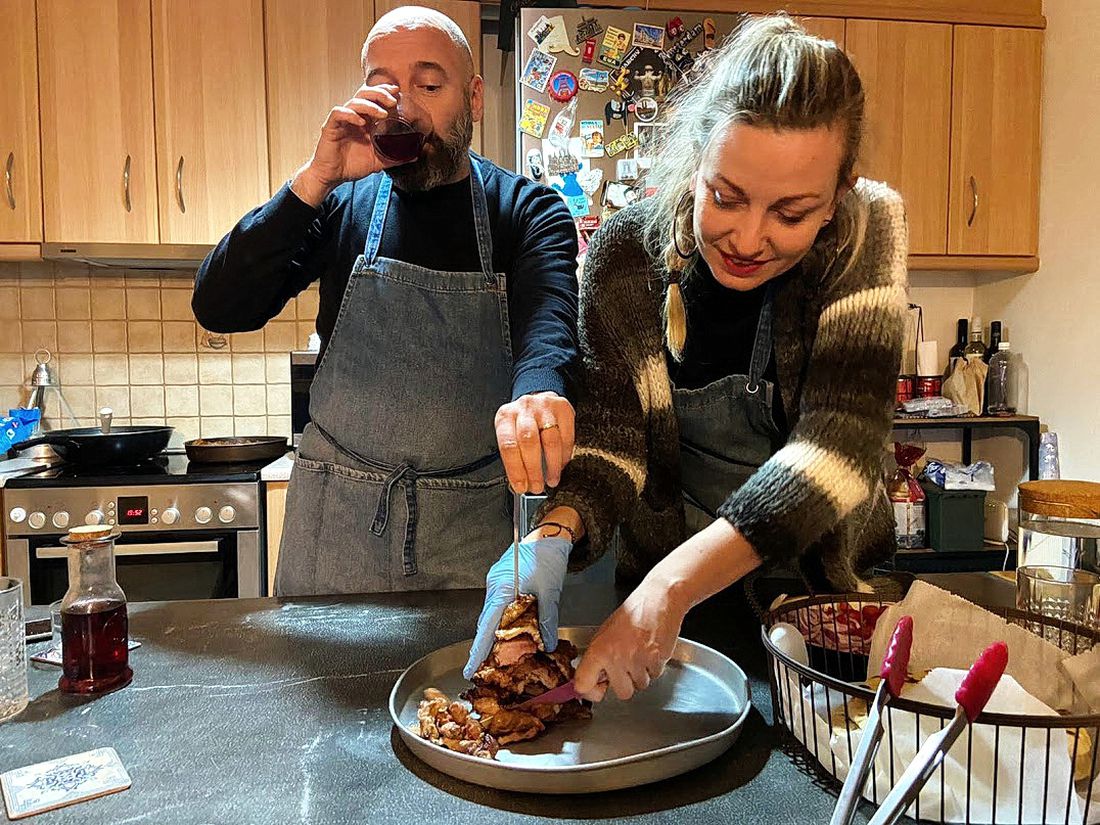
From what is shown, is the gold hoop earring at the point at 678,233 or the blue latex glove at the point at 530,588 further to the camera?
the gold hoop earring at the point at 678,233

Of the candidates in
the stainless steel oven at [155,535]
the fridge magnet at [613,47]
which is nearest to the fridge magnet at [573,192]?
the fridge magnet at [613,47]

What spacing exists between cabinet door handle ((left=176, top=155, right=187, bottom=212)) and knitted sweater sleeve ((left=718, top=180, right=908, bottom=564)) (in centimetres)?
203

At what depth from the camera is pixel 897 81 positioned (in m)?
2.65

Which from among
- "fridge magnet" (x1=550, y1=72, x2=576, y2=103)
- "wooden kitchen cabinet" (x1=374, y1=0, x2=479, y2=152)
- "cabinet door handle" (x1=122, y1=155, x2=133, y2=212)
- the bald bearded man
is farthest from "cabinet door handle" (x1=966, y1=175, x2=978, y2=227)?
"cabinet door handle" (x1=122, y1=155, x2=133, y2=212)

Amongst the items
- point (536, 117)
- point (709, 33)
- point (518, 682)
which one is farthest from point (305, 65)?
point (518, 682)

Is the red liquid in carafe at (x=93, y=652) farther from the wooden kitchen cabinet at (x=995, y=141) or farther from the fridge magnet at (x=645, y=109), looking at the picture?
the wooden kitchen cabinet at (x=995, y=141)

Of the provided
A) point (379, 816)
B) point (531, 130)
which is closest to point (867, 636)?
point (379, 816)

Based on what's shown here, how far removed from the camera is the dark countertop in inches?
25.5

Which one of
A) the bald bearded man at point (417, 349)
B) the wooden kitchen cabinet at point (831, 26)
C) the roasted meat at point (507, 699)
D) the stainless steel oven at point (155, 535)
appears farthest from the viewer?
the wooden kitchen cabinet at point (831, 26)

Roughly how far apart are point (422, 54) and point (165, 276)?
179 centimetres

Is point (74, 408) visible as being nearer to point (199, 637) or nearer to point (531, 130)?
point (531, 130)

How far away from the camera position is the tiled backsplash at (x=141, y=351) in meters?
2.69

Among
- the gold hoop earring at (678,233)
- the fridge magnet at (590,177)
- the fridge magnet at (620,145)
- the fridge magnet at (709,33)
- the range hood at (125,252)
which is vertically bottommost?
the gold hoop earring at (678,233)

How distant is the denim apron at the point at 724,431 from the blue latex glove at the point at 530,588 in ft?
1.17
